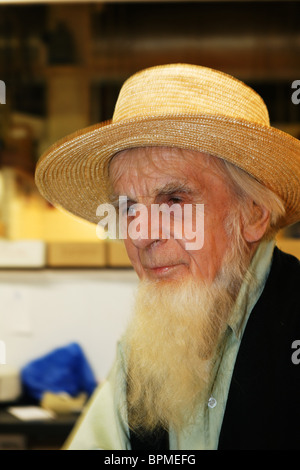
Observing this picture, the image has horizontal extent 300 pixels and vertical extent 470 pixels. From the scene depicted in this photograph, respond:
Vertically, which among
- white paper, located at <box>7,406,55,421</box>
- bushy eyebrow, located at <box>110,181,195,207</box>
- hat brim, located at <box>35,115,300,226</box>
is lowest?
white paper, located at <box>7,406,55,421</box>

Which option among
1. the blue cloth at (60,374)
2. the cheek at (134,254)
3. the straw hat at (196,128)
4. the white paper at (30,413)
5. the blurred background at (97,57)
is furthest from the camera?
the blurred background at (97,57)

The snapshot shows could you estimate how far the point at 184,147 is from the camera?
131cm

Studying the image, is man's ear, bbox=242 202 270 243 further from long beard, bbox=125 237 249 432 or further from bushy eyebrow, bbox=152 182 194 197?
bushy eyebrow, bbox=152 182 194 197

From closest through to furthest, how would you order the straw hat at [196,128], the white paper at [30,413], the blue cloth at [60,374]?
the straw hat at [196,128] < the white paper at [30,413] < the blue cloth at [60,374]

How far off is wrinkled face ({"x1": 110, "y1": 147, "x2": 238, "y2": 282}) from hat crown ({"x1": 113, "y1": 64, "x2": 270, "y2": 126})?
10 centimetres

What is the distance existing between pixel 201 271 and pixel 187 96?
14.7 inches

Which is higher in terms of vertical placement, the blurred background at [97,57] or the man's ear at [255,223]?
the blurred background at [97,57]

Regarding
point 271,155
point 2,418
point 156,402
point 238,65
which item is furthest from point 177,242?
point 238,65

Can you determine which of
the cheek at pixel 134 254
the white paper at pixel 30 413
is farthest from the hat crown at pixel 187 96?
the white paper at pixel 30 413

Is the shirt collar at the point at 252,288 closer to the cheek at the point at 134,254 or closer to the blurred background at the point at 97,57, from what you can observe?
the cheek at the point at 134,254

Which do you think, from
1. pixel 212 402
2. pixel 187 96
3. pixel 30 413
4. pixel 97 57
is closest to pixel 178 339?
pixel 212 402

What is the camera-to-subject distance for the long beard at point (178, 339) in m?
1.31

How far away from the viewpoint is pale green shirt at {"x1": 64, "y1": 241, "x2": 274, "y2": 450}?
4.30 ft

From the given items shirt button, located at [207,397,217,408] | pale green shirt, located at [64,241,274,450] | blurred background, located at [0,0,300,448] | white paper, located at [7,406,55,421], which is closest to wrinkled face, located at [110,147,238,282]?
pale green shirt, located at [64,241,274,450]
